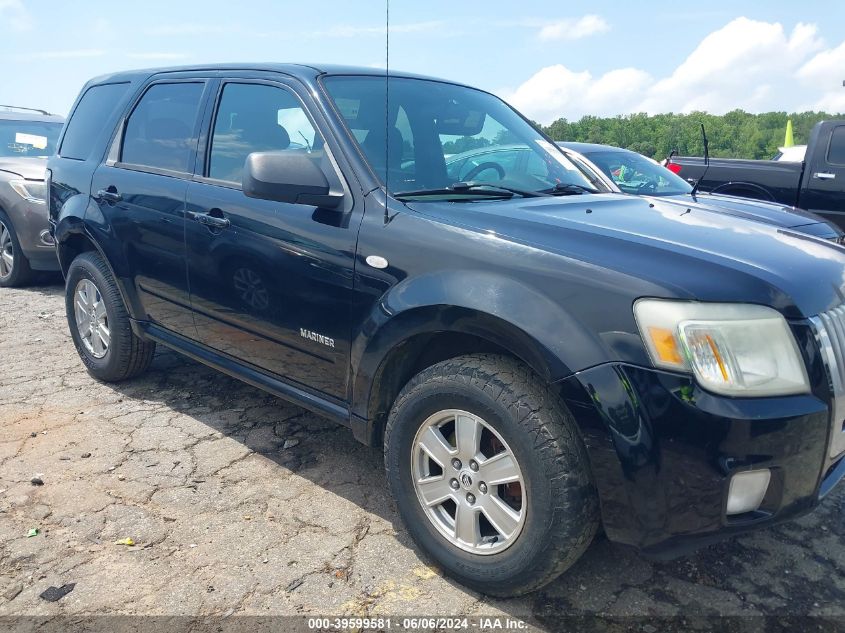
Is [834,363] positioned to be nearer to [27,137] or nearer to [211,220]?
[211,220]

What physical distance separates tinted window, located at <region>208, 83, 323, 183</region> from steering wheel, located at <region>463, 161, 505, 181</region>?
0.69m

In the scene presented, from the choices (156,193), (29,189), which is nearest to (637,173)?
(156,193)

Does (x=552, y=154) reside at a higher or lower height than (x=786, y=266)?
higher

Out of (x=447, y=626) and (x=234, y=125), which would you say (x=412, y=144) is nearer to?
(x=234, y=125)

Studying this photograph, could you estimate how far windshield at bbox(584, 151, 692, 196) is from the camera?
6.76 meters

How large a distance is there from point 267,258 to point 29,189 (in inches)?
203

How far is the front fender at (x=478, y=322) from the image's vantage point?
2111 millimetres

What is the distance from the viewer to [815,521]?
118 inches

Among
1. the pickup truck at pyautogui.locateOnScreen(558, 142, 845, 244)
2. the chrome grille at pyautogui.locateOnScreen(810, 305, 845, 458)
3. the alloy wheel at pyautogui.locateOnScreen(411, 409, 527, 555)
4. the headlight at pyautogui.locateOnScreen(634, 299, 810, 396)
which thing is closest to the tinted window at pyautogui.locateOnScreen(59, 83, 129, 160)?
the alloy wheel at pyautogui.locateOnScreen(411, 409, 527, 555)

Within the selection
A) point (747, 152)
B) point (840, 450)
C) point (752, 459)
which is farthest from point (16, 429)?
point (747, 152)

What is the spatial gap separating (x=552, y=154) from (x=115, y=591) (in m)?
2.73

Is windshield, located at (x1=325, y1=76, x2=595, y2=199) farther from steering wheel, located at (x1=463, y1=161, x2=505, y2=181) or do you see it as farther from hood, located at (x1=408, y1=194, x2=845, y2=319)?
hood, located at (x1=408, y1=194, x2=845, y2=319)

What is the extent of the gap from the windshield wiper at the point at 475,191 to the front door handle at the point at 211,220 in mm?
901

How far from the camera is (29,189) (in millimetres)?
6934
